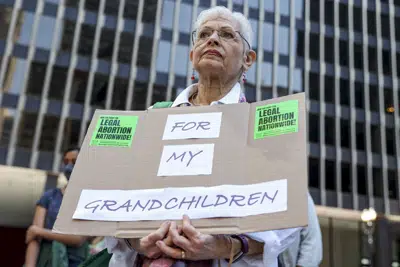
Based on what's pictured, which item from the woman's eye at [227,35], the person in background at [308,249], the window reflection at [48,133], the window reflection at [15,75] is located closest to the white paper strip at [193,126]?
the woman's eye at [227,35]

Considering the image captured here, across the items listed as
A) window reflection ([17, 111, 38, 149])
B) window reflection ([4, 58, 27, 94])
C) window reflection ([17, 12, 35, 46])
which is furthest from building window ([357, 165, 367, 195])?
window reflection ([17, 12, 35, 46])

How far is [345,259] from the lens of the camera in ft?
83.2

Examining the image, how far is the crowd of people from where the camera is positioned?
1.36 m

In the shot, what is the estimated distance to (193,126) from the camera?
5.29ft

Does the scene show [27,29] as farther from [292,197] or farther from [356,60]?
[292,197]

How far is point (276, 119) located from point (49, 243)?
228 centimetres

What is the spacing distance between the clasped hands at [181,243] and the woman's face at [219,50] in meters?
0.78

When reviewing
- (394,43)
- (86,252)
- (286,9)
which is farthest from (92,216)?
(394,43)

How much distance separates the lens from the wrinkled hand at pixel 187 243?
4.37 feet

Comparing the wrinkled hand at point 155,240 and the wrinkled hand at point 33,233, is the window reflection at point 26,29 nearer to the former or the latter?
the wrinkled hand at point 33,233

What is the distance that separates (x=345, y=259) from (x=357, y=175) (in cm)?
706

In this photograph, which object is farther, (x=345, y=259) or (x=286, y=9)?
(x=286, y=9)

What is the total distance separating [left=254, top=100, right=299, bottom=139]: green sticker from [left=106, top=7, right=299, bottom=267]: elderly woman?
0.34 metres

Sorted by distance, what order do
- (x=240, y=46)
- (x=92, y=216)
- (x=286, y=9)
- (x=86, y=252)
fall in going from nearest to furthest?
(x=92, y=216), (x=240, y=46), (x=86, y=252), (x=286, y=9)
